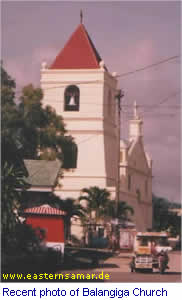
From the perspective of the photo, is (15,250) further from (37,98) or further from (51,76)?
(51,76)

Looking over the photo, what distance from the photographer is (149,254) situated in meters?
31.7

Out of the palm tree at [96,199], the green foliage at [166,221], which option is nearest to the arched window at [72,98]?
the palm tree at [96,199]

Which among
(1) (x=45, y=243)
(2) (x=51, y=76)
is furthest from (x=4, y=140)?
(2) (x=51, y=76)

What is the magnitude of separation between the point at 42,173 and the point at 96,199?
20.2 metres

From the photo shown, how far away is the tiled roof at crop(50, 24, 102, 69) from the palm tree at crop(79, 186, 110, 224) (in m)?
12.4

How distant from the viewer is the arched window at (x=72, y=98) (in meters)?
63.1

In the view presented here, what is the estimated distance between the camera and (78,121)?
63219 millimetres

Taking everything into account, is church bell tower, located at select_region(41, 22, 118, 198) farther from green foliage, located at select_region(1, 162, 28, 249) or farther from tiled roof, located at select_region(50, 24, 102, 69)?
green foliage, located at select_region(1, 162, 28, 249)

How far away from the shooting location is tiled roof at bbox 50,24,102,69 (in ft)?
212

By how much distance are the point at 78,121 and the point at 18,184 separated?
37.1m

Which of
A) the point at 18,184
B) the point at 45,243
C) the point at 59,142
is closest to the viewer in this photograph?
the point at 18,184

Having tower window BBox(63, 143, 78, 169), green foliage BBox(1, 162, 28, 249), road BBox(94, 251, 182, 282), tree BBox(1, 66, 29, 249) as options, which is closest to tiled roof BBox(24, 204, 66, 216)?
road BBox(94, 251, 182, 282)

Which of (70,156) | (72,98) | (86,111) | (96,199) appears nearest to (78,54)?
(72,98)

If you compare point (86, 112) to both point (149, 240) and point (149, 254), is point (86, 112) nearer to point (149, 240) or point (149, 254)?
point (149, 240)
